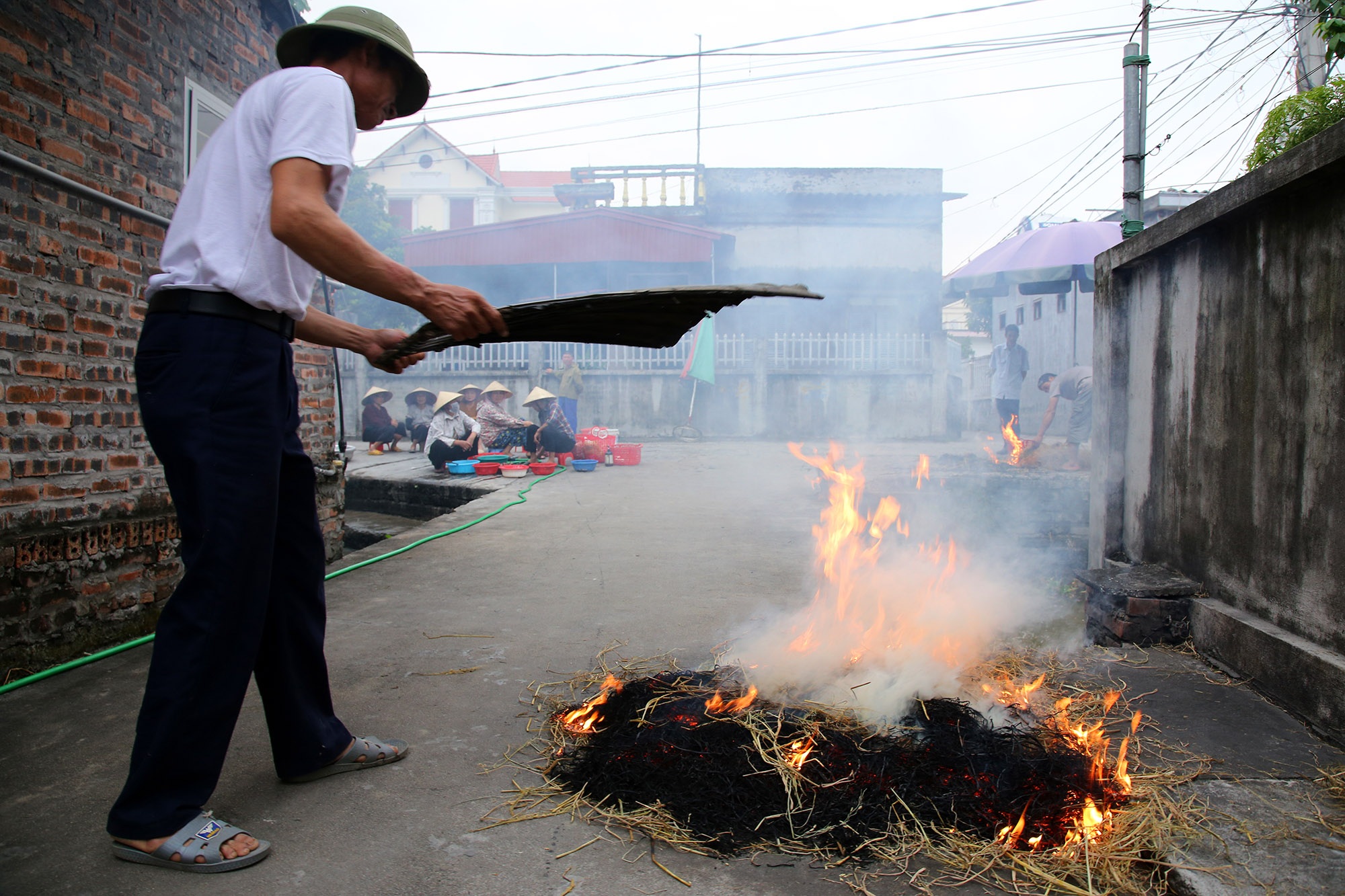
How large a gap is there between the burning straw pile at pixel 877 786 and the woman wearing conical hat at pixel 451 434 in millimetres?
8484

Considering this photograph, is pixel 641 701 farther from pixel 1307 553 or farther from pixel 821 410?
pixel 821 410

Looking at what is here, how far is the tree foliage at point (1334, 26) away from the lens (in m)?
3.85

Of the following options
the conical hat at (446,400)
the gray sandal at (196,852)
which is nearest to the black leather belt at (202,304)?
the gray sandal at (196,852)

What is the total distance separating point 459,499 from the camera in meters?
9.32

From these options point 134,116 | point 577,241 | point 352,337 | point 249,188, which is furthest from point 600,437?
point 577,241

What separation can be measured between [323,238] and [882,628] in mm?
2500

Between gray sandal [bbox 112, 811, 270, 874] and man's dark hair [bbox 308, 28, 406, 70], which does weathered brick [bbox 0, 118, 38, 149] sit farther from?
gray sandal [bbox 112, 811, 270, 874]

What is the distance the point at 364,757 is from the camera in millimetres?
2465

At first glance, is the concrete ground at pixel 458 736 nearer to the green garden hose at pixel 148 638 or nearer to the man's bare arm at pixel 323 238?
the green garden hose at pixel 148 638

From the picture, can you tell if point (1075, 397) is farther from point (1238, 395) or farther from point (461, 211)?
point (461, 211)

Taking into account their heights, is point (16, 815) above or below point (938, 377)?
below

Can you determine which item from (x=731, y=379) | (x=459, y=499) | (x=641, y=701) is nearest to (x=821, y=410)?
(x=731, y=379)

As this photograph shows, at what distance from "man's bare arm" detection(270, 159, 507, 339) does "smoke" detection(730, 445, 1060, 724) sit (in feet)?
5.98

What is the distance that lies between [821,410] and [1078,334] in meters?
7.28
